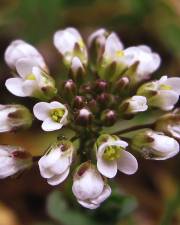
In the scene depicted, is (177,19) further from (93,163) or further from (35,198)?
(93,163)

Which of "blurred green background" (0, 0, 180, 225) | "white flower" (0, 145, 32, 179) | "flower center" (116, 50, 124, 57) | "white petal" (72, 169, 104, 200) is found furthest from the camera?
"blurred green background" (0, 0, 180, 225)

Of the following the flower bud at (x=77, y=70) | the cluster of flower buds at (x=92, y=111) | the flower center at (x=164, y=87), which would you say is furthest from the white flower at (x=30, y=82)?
the flower center at (x=164, y=87)

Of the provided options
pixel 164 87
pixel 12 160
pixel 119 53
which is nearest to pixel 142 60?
pixel 119 53

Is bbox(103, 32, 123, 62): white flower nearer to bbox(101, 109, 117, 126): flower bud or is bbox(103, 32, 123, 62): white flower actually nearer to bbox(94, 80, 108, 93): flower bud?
bbox(94, 80, 108, 93): flower bud

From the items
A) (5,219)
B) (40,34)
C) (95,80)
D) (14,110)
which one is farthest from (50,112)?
(40,34)

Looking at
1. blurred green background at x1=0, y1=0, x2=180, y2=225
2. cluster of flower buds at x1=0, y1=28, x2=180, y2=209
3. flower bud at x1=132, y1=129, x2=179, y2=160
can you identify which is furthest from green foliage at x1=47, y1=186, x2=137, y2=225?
flower bud at x1=132, y1=129, x2=179, y2=160

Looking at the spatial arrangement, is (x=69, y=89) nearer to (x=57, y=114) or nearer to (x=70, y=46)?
(x=57, y=114)

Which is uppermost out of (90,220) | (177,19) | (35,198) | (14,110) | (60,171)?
(14,110)
